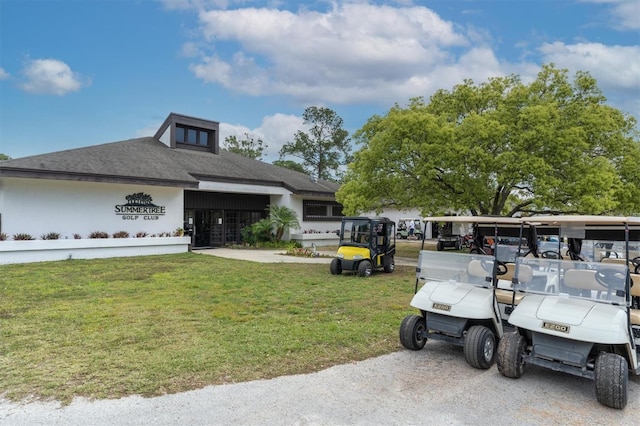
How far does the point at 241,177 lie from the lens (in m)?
19.3

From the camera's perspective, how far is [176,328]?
223 inches

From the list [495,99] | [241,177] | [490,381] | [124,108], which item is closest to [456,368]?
[490,381]

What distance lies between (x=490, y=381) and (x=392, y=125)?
11329 millimetres

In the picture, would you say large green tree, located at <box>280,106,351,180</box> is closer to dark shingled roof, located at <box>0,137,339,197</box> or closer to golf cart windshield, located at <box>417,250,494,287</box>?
dark shingled roof, located at <box>0,137,339,197</box>

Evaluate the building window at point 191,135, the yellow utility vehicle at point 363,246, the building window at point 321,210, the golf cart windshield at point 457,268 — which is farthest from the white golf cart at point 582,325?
the building window at point 191,135

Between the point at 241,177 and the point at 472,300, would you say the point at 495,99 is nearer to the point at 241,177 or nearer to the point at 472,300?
the point at 241,177

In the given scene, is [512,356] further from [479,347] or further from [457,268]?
[457,268]

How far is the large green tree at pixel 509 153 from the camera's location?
41.6 ft

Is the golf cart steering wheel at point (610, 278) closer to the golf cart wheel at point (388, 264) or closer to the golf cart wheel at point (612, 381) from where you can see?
the golf cart wheel at point (612, 381)

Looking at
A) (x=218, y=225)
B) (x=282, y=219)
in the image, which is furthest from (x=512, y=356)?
(x=218, y=225)

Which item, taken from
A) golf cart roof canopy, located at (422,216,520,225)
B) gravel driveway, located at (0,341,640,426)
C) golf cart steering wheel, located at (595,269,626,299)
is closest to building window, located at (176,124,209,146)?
golf cart roof canopy, located at (422,216,520,225)

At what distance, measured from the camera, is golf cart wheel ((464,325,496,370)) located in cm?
425

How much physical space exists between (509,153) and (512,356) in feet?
33.8

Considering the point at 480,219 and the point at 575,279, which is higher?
the point at 480,219
